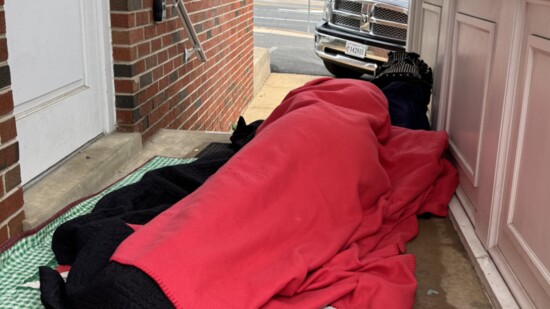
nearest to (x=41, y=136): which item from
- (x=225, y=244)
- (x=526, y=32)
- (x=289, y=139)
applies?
(x=289, y=139)

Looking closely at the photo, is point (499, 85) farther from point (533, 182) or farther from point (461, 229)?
point (461, 229)

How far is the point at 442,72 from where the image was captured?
3512mm

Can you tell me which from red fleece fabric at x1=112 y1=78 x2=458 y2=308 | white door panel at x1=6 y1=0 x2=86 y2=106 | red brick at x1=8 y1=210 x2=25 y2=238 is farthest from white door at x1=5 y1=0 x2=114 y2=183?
red fleece fabric at x1=112 y1=78 x2=458 y2=308

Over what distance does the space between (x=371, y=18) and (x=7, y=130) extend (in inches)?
238

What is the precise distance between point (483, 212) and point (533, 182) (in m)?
0.49

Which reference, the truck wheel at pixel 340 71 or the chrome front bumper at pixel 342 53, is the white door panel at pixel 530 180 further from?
the truck wheel at pixel 340 71

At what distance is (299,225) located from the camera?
2.12m

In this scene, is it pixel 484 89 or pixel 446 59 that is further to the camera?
pixel 446 59

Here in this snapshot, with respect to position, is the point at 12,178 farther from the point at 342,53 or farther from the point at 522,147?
the point at 342,53

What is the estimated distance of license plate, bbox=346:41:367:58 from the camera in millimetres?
7805

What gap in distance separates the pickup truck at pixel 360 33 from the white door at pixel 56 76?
470 cm

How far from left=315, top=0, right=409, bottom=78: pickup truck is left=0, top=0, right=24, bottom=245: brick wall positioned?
5.69 metres

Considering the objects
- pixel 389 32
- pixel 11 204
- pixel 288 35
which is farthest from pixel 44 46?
pixel 288 35

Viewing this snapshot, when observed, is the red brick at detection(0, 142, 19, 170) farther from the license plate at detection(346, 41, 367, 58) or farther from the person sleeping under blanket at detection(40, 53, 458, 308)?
the license plate at detection(346, 41, 367, 58)
